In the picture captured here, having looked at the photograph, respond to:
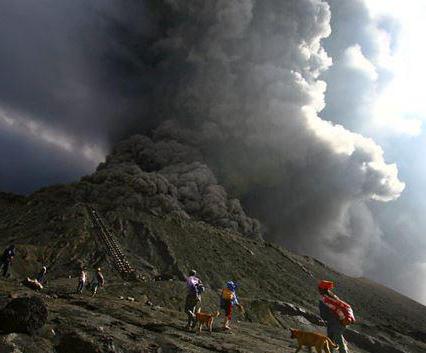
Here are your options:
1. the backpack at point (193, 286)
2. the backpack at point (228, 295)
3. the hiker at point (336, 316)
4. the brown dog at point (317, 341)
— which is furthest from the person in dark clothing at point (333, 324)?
the backpack at point (193, 286)

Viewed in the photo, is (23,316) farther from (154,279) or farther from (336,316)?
(154,279)

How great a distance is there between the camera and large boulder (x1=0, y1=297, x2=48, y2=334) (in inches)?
408

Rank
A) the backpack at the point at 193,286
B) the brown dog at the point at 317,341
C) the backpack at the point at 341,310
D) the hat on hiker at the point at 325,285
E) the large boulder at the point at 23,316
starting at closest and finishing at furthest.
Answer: the brown dog at the point at 317,341 → the backpack at the point at 341,310 → the large boulder at the point at 23,316 → the hat on hiker at the point at 325,285 → the backpack at the point at 193,286

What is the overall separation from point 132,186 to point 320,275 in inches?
1728

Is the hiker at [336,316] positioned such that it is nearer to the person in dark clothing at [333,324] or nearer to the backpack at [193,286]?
the person in dark clothing at [333,324]

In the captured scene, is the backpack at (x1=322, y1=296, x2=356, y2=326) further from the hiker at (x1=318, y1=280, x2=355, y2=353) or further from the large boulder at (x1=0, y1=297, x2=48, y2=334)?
the large boulder at (x1=0, y1=297, x2=48, y2=334)

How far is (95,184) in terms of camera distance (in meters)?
98.1

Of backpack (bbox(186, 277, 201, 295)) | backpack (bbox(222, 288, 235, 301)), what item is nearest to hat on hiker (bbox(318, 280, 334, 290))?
backpack (bbox(222, 288, 235, 301))

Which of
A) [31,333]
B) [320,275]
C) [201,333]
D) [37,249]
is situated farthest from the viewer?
[320,275]

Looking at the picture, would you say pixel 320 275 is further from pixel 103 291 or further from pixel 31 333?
pixel 31 333

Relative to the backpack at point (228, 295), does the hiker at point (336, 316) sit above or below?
below

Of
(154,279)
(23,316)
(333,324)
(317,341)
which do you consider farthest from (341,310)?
(154,279)

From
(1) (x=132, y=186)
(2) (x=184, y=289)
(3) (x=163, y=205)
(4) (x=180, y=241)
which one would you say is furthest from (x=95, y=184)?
(2) (x=184, y=289)

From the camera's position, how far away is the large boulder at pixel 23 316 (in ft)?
34.0
